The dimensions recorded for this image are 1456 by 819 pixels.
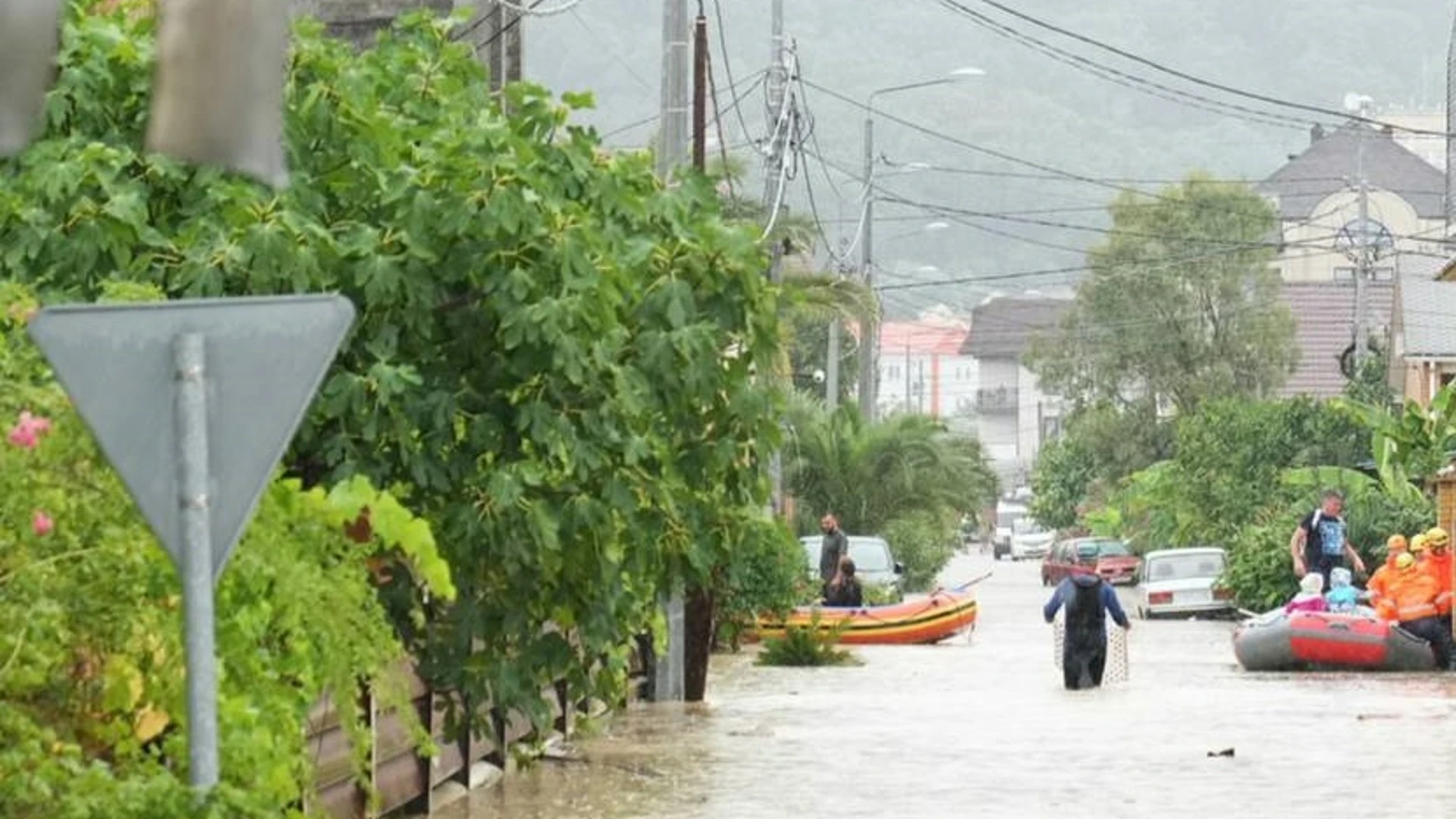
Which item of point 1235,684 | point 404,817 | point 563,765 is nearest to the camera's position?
point 404,817

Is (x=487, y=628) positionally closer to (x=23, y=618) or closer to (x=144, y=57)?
(x=144, y=57)

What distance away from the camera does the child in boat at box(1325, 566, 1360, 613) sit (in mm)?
37906

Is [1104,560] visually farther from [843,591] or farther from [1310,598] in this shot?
[1310,598]

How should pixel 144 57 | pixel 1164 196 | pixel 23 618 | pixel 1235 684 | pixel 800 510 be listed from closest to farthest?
pixel 23 618
pixel 144 57
pixel 1235 684
pixel 800 510
pixel 1164 196

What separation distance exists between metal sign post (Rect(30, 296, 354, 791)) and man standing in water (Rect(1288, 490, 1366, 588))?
110ft

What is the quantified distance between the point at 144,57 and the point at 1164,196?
280 ft

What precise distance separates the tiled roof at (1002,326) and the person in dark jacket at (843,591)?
13483cm

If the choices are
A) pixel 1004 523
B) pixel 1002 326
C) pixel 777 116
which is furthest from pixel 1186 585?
pixel 1002 326

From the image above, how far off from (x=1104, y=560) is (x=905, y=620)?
31973 millimetres

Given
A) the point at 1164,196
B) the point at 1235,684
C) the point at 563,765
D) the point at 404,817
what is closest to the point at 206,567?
the point at 404,817

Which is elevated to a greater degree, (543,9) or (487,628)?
(543,9)

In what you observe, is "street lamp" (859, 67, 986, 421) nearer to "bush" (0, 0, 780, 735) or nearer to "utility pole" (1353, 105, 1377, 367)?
"utility pole" (1353, 105, 1377, 367)

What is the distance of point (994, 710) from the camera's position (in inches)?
1171

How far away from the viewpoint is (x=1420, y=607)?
36625 mm
